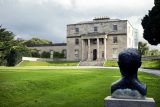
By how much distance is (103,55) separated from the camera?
237 ft

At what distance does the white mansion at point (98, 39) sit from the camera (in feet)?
235

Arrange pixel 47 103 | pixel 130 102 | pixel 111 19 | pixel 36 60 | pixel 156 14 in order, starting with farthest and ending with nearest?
pixel 111 19 < pixel 36 60 < pixel 156 14 < pixel 47 103 < pixel 130 102

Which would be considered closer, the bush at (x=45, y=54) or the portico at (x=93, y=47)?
the portico at (x=93, y=47)

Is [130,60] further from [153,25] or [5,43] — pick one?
[5,43]

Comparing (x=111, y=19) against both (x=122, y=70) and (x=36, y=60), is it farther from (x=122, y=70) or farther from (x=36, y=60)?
(x=122, y=70)

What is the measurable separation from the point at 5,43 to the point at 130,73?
53.9 metres

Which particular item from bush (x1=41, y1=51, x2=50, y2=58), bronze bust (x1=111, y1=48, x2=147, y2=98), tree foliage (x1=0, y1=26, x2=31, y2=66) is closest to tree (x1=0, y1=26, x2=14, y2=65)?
tree foliage (x1=0, y1=26, x2=31, y2=66)

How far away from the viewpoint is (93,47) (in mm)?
73500

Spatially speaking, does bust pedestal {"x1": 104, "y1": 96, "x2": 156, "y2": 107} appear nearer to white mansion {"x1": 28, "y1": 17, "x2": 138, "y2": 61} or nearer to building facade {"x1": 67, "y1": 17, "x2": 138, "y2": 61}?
white mansion {"x1": 28, "y1": 17, "x2": 138, "y2": 61}

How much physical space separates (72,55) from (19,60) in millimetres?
15052

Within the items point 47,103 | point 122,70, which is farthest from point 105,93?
point 122,70

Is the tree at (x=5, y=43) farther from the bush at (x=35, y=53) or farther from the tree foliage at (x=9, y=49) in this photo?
the bush at (x=35, y=53)

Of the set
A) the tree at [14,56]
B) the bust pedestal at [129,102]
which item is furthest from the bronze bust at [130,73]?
the tree at [14,56]

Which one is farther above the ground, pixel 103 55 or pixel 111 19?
pixel 111 19
